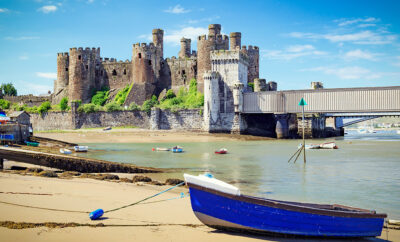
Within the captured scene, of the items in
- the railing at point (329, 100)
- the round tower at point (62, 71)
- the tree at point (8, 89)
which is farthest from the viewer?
the tree at point (8, 89)

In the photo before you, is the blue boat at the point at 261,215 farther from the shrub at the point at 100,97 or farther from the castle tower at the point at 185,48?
the castle tower at the point at 185,48

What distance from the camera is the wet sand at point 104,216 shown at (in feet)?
23.3

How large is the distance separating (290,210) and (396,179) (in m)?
11.1

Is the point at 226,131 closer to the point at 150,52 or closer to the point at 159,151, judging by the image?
the point at 150,52

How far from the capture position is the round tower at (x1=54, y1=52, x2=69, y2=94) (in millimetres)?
61062

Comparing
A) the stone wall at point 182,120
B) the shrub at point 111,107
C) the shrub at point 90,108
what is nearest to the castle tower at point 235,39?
the stone wall at point 182,120

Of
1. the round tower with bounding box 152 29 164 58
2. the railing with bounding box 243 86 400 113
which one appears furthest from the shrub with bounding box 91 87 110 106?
the railing with bounding box 243 86 400 113

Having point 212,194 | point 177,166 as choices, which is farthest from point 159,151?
point 212,194

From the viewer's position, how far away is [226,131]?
50625 mm

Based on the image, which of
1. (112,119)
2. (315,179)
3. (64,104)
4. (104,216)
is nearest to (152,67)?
(112,119)

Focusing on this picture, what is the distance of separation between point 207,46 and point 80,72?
65.1 ft

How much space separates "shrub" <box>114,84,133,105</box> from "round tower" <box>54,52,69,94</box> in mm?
9481

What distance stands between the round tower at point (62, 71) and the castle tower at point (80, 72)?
3229 millimetres

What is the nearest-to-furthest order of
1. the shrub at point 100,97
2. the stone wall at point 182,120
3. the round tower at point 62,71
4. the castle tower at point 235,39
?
the stone wall at point 182,120
the castle tower at point 235,39
the shrub at point 100,97
the round tower at point 62,71
